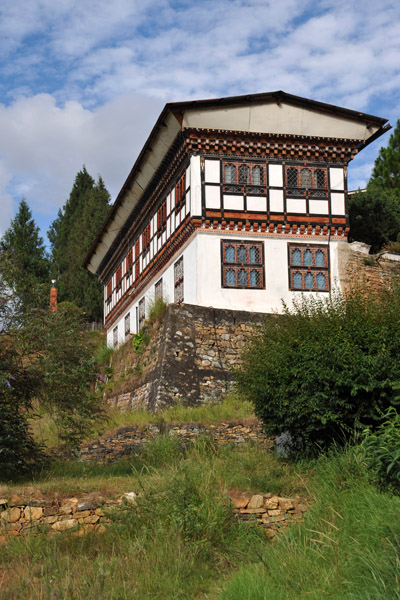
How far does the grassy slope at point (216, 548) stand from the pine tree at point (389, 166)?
94.1ft

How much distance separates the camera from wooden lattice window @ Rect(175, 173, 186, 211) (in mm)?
25531

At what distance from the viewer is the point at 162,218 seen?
93.6 ft

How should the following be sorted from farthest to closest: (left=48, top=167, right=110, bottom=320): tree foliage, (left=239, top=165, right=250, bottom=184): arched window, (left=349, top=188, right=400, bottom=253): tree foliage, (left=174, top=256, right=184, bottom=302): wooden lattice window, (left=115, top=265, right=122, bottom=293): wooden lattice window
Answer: (left=48, top=167, right=110, bottom=320): tree foliage < (left=115, top=265, right=122, bottom=293): wooden lattice window < (left=349, top=188, right=400, bottom=253): tree foliage < (left=174, top=256, right=184, bottom=302): wooden lattice window < (left=239, top=165, right=250, bottom=184): arched window

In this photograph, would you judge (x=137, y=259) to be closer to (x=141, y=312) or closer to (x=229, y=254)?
(x=141, y=312)

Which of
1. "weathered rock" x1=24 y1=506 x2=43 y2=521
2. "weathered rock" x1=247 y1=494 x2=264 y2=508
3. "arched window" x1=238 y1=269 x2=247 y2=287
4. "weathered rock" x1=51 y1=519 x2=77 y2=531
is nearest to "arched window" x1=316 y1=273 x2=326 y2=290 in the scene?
"arched window" x1=238 y1=269 x2=247 y2=287

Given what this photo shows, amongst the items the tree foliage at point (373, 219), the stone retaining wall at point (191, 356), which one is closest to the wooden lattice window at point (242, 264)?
the stone retaining wall at point (191, 356)

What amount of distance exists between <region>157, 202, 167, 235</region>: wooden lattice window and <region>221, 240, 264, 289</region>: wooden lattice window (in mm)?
4669

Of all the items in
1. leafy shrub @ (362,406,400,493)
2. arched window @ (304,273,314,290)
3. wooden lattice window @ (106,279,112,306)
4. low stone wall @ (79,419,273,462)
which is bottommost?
low stone wall @ (79,419,273,462)

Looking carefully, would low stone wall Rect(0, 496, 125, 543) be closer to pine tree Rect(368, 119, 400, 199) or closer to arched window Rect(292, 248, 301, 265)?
arched window Rect(292, 248, 301, 265)

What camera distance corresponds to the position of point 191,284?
2444 cm

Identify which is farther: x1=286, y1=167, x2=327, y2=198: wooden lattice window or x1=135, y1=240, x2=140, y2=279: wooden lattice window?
x1=135, y1=240, x2=140, y2=279: wooden lattice window

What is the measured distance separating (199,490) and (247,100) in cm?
1657

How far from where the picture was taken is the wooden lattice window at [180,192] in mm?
25531

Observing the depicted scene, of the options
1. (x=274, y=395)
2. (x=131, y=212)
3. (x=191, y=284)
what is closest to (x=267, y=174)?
(x=191, y=284)
